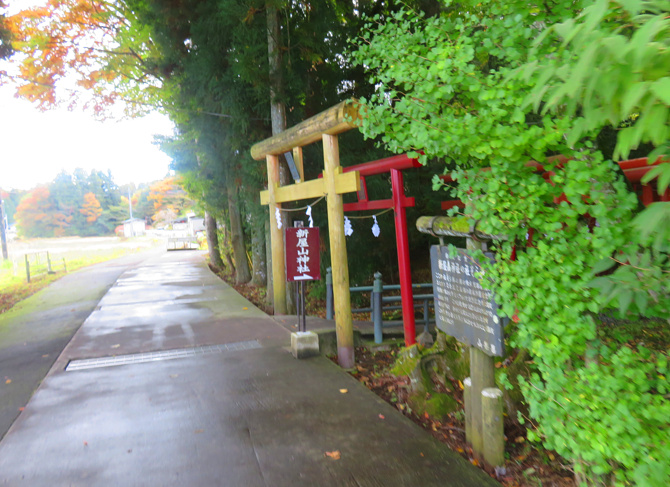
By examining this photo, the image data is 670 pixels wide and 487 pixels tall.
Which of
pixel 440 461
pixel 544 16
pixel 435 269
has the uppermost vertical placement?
pixel 544 16

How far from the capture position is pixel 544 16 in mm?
2756

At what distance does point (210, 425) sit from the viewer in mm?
4039

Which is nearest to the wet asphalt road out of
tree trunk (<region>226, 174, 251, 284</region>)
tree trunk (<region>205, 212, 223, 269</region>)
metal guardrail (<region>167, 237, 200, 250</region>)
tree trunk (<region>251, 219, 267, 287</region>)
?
tree trunk (<region>226, 174, 251, 284</region>)

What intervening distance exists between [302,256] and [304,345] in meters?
1.16

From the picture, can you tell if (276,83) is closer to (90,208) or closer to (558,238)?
(558,238)

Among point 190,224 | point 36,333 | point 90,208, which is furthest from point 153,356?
point 90,208

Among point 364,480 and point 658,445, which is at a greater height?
point 658,445

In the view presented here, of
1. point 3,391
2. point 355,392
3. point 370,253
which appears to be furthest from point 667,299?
point 370,253

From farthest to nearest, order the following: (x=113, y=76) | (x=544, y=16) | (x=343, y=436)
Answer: (x=113, y=76), (x=343, y=436), (x=544, y=16)

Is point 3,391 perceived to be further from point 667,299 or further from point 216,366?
point 667,299

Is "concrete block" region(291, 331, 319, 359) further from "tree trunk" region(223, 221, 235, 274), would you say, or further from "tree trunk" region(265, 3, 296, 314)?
"tree trunk" region(223, 221, 235, 274)

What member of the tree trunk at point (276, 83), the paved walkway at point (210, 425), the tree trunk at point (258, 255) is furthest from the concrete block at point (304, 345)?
the tree trunk at point (258, 255)

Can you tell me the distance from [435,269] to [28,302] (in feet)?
35.8

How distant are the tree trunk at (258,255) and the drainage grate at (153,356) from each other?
466 cm
